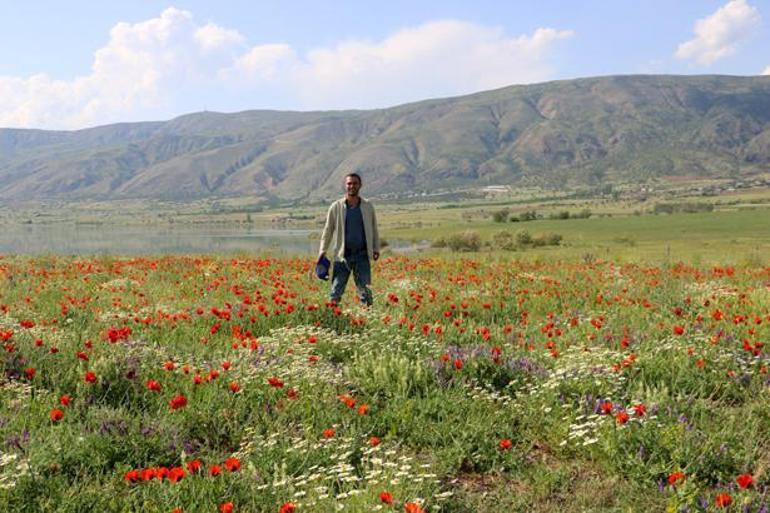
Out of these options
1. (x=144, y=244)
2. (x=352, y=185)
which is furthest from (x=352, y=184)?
(x=144, y=244)

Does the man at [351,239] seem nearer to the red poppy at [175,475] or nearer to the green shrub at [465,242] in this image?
the red poppy at [175,475]

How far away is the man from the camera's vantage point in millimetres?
10266

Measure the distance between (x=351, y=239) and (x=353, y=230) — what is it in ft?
0.49

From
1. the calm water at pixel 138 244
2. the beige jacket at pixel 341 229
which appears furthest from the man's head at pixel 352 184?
the calm water at pixel 138 244

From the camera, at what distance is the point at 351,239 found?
10.3 meters

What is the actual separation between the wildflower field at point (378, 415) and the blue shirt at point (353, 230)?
1.82 metres

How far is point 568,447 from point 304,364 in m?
2.49

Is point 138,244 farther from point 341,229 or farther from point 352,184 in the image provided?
point 352,184

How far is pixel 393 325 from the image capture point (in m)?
7.55

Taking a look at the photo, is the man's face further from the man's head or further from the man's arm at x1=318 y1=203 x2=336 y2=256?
the man's arm at x1=318 y1=203 x2=336 y2=256

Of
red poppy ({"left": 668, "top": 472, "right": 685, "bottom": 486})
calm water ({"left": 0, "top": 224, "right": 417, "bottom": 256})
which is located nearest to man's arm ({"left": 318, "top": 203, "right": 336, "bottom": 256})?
red poppy ({"left": 668, "top": 472, "right": 685, "bottom": 486})

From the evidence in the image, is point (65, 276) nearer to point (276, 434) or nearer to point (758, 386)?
point (276, 434)

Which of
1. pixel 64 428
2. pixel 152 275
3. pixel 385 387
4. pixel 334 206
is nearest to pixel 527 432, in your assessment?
pixel 385 387

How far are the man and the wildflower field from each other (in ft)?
5.46
